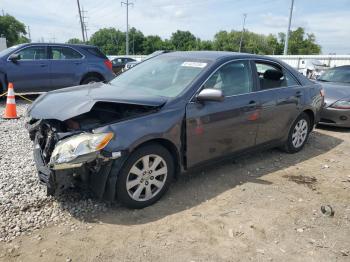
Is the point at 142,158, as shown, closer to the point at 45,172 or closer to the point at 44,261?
the point at 45,172

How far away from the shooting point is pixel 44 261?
111 inches

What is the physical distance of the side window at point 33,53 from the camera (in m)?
9.84

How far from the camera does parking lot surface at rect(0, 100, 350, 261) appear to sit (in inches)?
118

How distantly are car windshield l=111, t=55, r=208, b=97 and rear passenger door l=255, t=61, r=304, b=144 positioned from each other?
3.61 ft

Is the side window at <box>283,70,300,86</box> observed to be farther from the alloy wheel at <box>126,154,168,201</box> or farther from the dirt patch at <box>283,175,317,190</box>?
the alloy wheel at <box>126,154,168,201</box>

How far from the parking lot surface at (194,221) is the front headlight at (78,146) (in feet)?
2.22

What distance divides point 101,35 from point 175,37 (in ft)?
79.7

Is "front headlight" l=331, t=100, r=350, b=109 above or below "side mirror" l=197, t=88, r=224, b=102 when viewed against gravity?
below

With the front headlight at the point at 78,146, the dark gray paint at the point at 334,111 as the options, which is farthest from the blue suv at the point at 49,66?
the front headlight at the point at 78,146

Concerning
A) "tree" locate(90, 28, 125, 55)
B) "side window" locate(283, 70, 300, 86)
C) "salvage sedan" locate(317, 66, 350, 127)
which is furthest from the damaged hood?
"tree" locate(90, 28, 125, 55)

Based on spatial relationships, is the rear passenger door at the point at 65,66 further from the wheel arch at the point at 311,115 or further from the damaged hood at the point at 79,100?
the wheel arch at the point at 311,115

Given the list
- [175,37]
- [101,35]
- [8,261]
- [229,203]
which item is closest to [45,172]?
[8,261]

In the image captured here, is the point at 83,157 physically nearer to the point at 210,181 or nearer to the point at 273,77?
the point at 210,181

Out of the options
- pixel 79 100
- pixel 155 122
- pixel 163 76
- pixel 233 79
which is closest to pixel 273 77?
pixel 233 79
